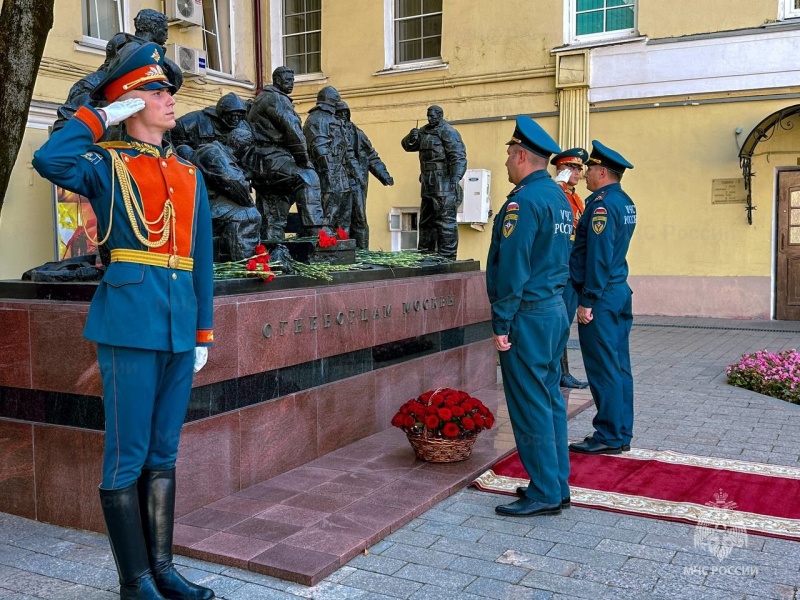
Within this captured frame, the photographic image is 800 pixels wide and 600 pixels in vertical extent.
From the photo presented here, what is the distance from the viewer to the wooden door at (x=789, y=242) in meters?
13.5

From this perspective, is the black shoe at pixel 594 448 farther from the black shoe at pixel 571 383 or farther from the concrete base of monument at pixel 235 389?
the black shoe at pixel 571 383

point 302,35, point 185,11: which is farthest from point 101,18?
point 302,35

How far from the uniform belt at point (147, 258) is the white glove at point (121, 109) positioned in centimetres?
46

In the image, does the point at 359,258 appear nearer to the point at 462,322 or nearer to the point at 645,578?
the point at 462,322

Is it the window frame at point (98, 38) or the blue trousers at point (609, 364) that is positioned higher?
the window frame at point (98, 38)

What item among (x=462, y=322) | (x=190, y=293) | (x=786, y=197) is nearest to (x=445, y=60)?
(x=786, y=197)

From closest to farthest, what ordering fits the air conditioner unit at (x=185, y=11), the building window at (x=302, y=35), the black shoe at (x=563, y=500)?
1. the black shoe at (x=563, y=500)
2. the air conditioner unit at (x=185, y=11)
3. the building window at (x=302, y=35)

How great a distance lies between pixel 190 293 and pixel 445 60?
13897mm

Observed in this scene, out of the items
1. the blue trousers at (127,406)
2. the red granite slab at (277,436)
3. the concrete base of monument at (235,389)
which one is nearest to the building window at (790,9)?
the concrete base of monument at (235,389)

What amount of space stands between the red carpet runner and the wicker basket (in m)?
0.21

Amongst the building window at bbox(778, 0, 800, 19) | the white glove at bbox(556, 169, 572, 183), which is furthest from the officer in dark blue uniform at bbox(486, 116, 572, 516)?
the building window at bbox(778, 0, 800, 19)

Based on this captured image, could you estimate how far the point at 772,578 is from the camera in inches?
140

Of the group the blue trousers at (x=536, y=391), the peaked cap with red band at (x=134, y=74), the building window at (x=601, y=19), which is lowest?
the blue trousers at (x=536, y=391)

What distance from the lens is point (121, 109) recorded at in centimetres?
304
